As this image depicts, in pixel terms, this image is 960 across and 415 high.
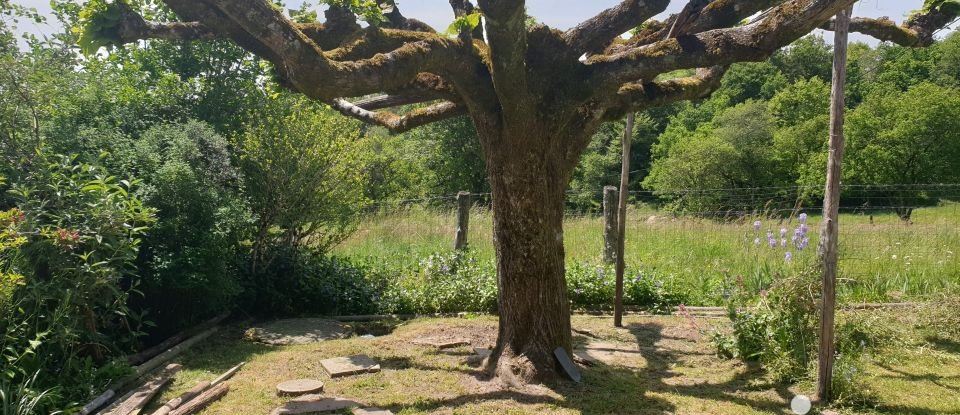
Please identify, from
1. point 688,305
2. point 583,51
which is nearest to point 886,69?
point 688,305

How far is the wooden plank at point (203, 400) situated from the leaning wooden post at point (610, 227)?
19.1 feet

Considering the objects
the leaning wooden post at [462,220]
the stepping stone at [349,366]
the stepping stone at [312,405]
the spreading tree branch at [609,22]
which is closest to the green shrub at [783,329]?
the spreading tree branch at [609,22]

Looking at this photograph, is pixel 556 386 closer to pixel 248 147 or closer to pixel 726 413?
pixel 726 413

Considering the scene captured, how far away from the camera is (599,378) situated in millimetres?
5086

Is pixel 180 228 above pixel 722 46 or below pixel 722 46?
below

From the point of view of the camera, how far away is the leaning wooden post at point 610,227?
934cm

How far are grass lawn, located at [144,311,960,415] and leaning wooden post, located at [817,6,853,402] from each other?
37cm

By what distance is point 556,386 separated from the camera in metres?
4.74

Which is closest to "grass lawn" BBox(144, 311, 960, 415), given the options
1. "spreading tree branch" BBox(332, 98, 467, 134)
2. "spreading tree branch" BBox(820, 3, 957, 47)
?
"spreading tree branch" BBox(332, 98, 467, 134)

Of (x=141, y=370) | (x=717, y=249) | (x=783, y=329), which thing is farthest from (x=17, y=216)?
(x=717, y=249)

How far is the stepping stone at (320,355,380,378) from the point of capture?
527 cm

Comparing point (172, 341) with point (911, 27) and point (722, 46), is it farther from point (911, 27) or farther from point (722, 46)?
point (911, 27)

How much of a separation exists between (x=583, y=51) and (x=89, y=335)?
4.36 meters

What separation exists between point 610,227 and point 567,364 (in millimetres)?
4787
